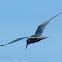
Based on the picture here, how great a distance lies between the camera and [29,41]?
20.3ft

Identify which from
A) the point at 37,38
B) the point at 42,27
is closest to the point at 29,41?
the point at 37,38

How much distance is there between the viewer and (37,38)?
591 cm

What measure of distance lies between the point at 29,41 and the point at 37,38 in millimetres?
455

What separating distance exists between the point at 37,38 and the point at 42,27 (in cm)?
189

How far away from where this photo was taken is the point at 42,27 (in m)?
7.70

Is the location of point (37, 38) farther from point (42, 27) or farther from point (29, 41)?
point (42, 27)

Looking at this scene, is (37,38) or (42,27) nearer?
(37,38)

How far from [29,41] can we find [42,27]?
5.80 feet

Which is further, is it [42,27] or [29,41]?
[42,27]
